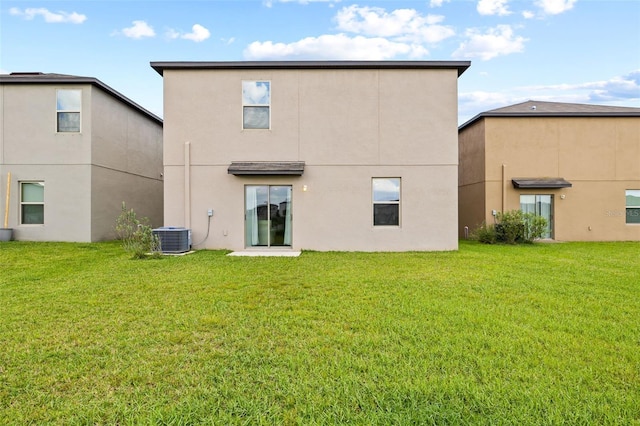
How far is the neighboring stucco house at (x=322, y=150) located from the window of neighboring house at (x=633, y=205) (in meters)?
9.00

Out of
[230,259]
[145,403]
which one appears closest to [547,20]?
[230,259]

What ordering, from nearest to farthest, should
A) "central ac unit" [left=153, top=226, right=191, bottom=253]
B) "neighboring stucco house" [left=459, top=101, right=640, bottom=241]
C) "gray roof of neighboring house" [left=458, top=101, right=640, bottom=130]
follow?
1. "central ac unit" [left=153, top=226, right=191, bottom=253]
2. "gray roof of neighboring house" [left=458, top=101, right=640, bottom=130]
3. "neighboring stucco house" [left=459, top=101, right=640, bottom=241]

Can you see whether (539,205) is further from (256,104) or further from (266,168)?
(256,104)

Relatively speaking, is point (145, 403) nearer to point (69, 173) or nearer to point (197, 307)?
point (197, 307)

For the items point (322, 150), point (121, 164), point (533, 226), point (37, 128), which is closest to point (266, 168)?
point (322, 150)

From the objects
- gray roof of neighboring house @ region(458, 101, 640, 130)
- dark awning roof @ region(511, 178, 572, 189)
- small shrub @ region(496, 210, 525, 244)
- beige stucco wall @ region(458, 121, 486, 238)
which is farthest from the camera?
beige stucco wall @ region(458, 121, 486, 238)

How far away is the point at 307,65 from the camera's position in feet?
31.4

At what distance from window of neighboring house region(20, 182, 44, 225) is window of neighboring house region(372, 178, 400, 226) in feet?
37.2

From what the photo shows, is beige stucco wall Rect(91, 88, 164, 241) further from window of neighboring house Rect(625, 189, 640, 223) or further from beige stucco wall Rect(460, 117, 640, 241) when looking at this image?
window of neighboring house Rect(625, 189, 640, 223)

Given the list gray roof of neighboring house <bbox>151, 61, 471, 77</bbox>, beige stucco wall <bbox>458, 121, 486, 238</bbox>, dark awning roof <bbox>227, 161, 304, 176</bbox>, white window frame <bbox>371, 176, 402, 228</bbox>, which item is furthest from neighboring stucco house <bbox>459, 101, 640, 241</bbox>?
dark awning roof <bbox>227, 161, 304, 176</bbox>

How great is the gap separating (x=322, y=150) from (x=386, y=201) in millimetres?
2536

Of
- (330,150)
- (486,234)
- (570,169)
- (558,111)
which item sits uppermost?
(558,111)

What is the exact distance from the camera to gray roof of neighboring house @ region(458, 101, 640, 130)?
503 inches

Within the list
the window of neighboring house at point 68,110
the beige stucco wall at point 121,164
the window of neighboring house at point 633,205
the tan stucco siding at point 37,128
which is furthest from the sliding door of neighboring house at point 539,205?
the window of neighboring house at point 68,110
